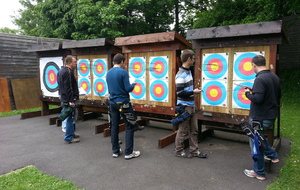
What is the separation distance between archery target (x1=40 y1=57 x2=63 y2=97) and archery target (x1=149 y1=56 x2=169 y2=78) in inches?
124

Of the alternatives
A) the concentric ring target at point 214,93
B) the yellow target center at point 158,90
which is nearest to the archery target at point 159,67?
the yellow target center at point 158,90

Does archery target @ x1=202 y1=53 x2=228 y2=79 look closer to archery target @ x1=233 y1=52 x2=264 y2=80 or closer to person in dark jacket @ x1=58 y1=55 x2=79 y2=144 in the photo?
archery target @ x1=233 y1=52 x2=264 y2=80

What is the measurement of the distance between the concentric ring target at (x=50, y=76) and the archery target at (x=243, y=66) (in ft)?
16.9

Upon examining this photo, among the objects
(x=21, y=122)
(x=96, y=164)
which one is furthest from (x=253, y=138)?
(x=21, y=122)

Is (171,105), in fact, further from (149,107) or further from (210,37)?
(210,37)

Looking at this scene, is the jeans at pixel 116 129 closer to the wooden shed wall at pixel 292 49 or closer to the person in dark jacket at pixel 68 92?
the person in dark jacket at pixel 68 92

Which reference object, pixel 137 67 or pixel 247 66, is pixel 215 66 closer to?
pixel 247 66

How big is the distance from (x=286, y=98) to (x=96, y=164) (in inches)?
323

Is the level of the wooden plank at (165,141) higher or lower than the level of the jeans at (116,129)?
lower

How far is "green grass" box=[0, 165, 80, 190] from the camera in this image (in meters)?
2.75

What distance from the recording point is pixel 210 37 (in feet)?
13.0

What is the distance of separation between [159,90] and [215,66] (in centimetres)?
136

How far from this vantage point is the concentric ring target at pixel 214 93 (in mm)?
4109

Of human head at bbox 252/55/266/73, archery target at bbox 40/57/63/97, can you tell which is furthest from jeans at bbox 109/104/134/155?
archery target at bbox 40/57/63/97
